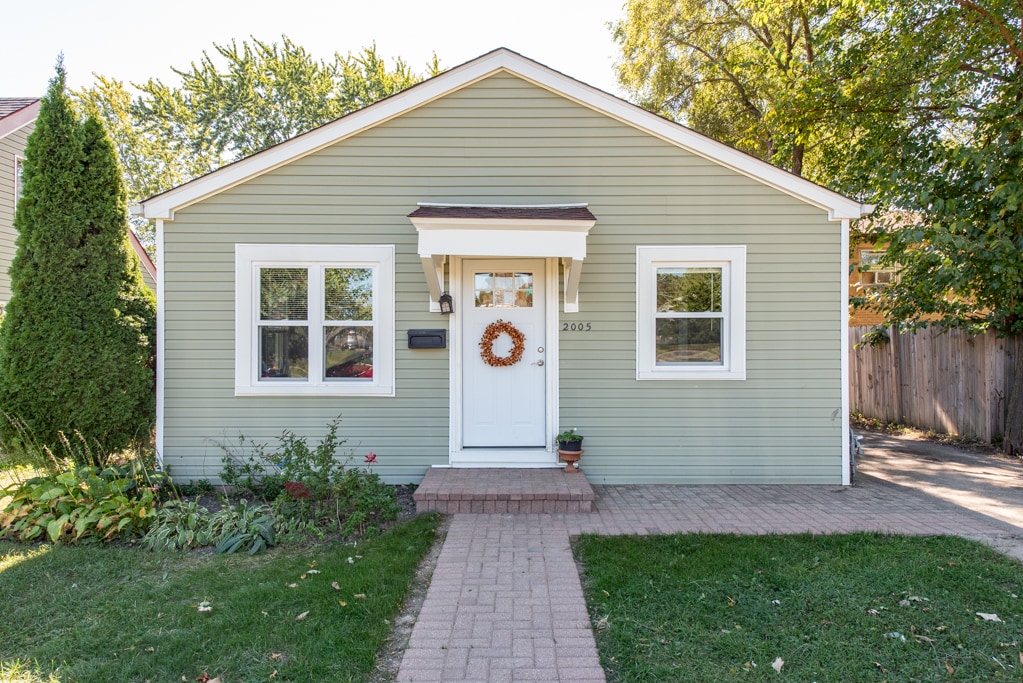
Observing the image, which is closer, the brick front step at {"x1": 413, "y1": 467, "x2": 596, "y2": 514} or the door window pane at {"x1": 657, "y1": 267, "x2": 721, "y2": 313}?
the brick front step at {"x1": 413, "y1": 467, "x2": 596, "y2": 514}

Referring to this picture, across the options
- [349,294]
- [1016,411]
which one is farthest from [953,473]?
[349,294]

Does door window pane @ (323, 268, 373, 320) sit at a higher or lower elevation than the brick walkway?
higher

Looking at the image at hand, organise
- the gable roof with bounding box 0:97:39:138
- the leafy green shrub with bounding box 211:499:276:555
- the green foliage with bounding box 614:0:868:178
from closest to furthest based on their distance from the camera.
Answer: the leafy green shrub with bounding box 211:499:276:555, the green foliage with bounding box 614:0:868:178, the gable roof with bounding box 0:97:39:138

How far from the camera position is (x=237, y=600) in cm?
336

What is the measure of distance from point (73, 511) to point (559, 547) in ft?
12.3

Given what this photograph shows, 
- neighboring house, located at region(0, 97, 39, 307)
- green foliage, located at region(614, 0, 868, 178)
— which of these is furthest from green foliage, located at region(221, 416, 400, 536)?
neighboring house, located at region(0, 97, 39, 307)

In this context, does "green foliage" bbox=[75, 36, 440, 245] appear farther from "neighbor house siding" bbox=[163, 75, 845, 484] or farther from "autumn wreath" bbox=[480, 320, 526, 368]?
"autumn wreath" bbox=[480, 320, 526, 368]

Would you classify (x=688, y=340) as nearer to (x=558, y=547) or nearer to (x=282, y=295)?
(x=558, y=547)

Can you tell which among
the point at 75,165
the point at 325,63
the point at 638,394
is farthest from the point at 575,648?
the point at 325,63

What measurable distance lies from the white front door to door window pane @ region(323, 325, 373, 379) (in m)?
1.01

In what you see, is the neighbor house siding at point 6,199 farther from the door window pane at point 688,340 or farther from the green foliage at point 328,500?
the door window pane at point 688,340

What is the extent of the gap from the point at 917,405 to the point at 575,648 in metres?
9.82

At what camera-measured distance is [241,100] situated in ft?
85.6

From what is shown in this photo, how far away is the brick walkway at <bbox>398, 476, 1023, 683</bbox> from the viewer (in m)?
2.77
